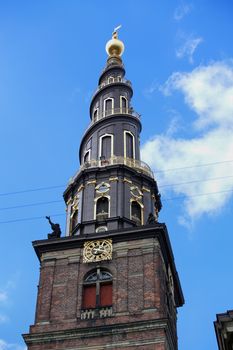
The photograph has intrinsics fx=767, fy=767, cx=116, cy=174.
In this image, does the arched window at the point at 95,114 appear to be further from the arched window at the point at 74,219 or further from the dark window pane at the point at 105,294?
the dark window pane at the point at 105,294

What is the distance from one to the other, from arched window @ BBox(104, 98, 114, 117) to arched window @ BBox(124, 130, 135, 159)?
2532 mm

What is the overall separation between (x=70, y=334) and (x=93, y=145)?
17.4 metres

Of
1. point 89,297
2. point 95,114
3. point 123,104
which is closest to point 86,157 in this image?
point 95,114

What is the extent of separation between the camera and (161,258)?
160 feet

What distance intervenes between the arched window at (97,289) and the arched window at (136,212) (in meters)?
5.44

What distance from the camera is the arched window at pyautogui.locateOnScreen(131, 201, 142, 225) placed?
51906mm

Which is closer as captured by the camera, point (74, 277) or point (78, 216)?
point (74, 277)

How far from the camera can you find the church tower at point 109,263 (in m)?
44.3

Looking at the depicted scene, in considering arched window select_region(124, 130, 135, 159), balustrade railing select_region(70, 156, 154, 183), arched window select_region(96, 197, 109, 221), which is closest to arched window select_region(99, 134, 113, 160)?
balustrade railing select_region(70, 156, 154, 183)

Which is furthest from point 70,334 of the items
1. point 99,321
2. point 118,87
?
point 118,87

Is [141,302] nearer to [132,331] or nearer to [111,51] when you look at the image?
[132,331]

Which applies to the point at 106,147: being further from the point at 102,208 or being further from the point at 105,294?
the point at 105,294

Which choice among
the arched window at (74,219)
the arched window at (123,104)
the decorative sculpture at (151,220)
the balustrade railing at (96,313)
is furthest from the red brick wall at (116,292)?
the arched window at (123,104)

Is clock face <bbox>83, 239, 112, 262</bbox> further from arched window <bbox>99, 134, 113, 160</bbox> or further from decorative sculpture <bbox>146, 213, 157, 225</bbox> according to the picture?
arched window <bbox>99, 134, 113, 160</bbox>
